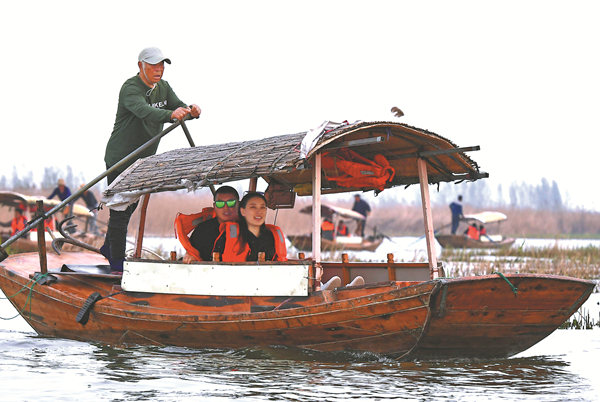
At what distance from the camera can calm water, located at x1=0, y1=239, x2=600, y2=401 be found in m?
5.89

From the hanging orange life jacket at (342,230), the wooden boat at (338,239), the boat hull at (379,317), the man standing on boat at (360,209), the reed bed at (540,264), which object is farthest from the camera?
the man standing on boat at (360,209)

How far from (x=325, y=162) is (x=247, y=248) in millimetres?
1080

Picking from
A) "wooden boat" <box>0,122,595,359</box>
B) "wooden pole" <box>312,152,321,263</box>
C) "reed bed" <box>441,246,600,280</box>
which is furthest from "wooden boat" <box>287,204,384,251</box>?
"wooden pole" <box>312,152,321,263</box>

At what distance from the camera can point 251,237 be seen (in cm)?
772

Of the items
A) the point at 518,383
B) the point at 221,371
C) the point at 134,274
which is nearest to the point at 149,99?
the point at 134,274

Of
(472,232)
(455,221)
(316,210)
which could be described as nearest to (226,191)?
(316,210)

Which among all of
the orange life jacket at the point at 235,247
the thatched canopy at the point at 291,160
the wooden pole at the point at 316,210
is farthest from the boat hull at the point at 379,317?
the thatched canopy at the point at 291,160

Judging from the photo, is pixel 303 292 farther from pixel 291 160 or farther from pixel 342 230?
pixel 342 230

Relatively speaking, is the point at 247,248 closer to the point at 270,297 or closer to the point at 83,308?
the point at 270,297

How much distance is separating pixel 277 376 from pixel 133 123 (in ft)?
11.9

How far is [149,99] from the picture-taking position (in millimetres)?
8906

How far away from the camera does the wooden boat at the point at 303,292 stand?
6363 millimetres

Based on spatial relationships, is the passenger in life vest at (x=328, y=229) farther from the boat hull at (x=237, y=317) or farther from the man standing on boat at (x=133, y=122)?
the boat hull at (x=237, y=317)

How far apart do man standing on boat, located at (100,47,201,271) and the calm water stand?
4.42 ft
